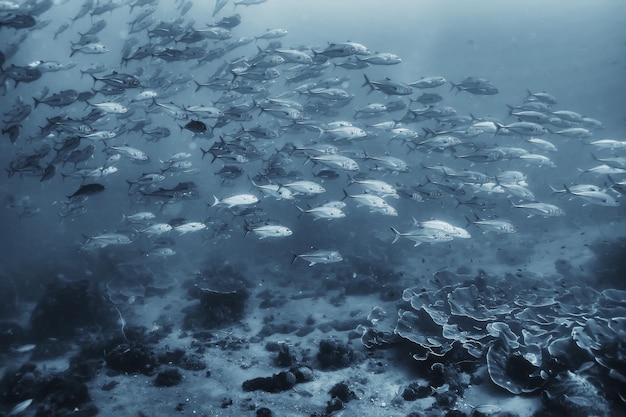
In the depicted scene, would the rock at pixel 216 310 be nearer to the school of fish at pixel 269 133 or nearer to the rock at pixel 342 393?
the school of fish at pixel 269 133

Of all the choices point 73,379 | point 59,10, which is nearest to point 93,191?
point 73,379

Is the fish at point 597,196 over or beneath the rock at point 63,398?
over

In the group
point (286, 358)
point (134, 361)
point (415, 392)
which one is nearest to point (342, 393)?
point (415, 392)

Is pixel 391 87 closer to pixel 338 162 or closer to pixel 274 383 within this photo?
pixel 338 162

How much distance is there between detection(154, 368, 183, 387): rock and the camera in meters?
6.33

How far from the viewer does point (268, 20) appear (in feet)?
213

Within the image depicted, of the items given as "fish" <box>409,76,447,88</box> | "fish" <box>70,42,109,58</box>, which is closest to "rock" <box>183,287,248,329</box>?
"fish" <box>70,42,109,58</box>

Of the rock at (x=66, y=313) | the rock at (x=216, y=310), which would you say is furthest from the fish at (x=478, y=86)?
the rock at (x=66, y=313)

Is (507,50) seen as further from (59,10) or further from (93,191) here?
(93,191)

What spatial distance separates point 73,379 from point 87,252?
14.3 metres

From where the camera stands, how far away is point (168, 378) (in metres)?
6.36

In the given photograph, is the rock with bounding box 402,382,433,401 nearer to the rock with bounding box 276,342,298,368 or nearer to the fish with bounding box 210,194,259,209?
the rock with bounding box 276,342,298,368

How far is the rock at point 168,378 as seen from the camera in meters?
6.33

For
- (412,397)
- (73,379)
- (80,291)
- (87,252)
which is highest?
(412,397)
